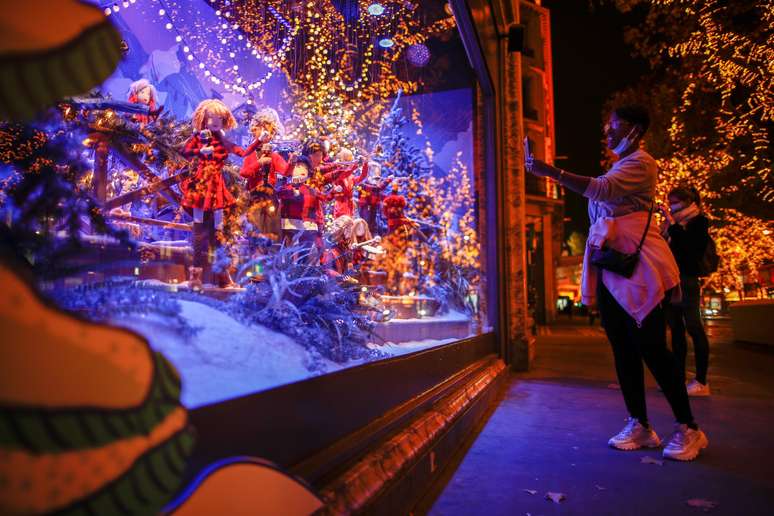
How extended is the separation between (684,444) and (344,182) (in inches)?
98.4

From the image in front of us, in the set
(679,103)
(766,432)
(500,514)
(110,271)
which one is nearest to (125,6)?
(110,271)

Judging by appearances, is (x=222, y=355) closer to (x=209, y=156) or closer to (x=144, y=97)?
(x=144, y=97)

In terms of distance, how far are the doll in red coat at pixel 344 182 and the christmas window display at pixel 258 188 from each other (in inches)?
0.6

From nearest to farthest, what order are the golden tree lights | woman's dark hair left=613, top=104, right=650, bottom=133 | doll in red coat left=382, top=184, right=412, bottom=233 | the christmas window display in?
the christmas window display < the golden tree lights < woman's dark hair left=613, top=104, right=650, bottom=133 < doll in red coat left=382, top=184, right=412, bottom=233

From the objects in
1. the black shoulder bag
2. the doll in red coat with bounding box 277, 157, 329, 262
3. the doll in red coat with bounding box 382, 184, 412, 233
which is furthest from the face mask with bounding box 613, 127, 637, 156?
the doll in red coat with bounding box 382, 184, 412, 233

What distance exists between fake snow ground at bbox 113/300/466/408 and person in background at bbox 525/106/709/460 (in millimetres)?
1653

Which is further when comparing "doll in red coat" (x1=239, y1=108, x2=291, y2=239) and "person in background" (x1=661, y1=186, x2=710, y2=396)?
"person in background" (x1=661, y1=186, x2=710, y2=396)

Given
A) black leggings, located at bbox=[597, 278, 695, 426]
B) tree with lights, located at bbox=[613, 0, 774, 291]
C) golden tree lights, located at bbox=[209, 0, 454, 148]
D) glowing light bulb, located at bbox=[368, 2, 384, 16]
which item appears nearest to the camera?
black leggings, located at bbox=[597, 278, 695, 426]

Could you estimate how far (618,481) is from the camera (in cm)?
221

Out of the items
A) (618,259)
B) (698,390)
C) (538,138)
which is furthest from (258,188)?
(538,138)

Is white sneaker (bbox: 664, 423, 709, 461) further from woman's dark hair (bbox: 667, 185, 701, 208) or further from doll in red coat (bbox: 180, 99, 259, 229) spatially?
doll in red coat (bbox: 180, 99, 259, 229)

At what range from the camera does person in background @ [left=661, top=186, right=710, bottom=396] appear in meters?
4.15

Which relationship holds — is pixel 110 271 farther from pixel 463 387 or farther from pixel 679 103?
pixel 679 103

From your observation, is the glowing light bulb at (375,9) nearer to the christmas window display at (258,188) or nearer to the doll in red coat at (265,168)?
the christmas window display at (258,188)
